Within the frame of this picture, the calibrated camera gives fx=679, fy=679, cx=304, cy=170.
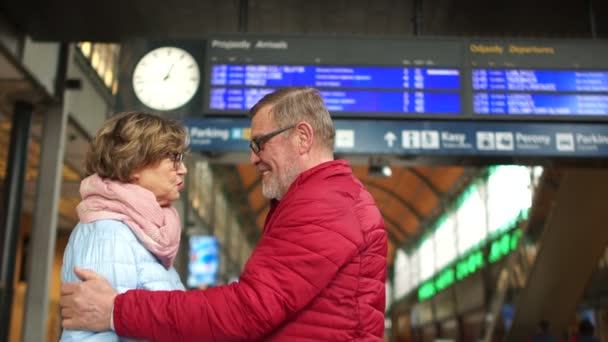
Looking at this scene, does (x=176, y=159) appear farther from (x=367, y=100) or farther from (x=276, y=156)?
(x=367, y=100)

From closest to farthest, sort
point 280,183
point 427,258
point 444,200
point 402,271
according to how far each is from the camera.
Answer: point 280,183
point 444,200
point 427,258
point 402,271

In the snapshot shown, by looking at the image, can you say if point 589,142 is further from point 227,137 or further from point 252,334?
point 252,334

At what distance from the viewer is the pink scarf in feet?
5.83

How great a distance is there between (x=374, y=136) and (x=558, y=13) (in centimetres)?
240

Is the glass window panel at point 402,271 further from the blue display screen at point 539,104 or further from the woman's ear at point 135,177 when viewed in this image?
the woman's ear at point 135,177

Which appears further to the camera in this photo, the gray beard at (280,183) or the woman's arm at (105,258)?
the gray beard at (280,183)

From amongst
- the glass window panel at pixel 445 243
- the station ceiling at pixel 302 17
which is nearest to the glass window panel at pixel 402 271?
the glass window panel at pixel 445 243

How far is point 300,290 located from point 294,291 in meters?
0.02

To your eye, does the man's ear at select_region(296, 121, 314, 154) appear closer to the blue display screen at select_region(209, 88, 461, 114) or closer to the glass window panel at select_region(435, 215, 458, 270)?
the blue display screen at select_region(209, 88, 461, 114)

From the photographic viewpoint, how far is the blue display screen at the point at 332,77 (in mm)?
5613

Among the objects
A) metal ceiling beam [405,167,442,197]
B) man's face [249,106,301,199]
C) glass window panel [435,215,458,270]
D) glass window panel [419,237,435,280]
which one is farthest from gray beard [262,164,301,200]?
glass window panel [419,237,435,280]

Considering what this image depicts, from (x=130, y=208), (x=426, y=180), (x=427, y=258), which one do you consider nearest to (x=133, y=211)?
(x=130, y=208)

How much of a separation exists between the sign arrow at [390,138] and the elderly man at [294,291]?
375 centimetres

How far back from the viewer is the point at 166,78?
574 centimetres
